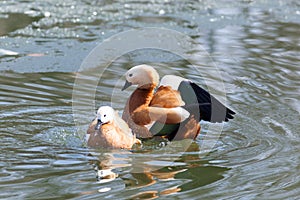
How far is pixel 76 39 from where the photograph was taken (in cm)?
891

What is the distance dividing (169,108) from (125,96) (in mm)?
1290

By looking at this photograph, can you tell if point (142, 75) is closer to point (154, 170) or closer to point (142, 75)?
point (142, 75)

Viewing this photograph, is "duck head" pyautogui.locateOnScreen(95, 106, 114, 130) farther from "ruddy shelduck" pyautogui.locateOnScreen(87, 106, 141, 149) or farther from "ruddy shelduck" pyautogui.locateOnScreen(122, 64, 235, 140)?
"ruddy shelduck" pyautogui.locateOnScreen(122, 64, 235, 140)

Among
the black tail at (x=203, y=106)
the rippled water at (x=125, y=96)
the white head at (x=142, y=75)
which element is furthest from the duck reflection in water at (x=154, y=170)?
the white head at (x=142, y=75)

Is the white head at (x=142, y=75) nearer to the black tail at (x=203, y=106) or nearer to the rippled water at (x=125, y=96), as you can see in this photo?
the black tail at (x=203, y=106)

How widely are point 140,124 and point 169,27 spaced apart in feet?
12.3

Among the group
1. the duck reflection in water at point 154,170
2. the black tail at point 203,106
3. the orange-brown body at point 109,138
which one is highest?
the black tail at point 203,106

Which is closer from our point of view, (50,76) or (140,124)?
(140,124)

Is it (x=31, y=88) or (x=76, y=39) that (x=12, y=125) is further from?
(x=76, y=39)

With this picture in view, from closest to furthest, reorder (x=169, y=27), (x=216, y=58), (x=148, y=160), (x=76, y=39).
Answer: (x=148, y=160)
(x=216, y=58)
(x=76, y=39)
(x=169, y=27)

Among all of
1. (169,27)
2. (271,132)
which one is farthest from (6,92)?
(169,27)

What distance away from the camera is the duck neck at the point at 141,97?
6043 mm

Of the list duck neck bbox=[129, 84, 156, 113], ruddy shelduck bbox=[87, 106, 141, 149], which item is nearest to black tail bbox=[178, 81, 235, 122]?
duck neck bbox=[129, 84, 156, 113]

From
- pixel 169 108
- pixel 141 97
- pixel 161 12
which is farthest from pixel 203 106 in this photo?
pixel 161 12
